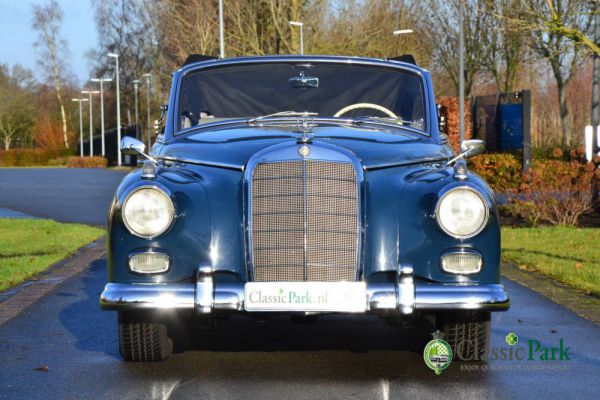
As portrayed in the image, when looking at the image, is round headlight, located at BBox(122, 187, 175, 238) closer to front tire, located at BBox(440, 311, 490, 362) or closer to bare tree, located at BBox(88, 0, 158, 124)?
front tire, located at BBox(440, 311, 490, 362)

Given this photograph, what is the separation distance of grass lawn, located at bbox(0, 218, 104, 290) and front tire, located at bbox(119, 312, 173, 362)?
159 inches

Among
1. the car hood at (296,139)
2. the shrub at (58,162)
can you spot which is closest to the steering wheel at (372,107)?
the car hood at (296,139)

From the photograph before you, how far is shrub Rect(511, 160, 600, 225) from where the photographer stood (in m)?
15.9

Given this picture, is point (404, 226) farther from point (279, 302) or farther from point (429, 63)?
point (429, 63)

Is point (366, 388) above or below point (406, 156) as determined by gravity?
below

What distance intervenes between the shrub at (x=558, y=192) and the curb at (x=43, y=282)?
627cm

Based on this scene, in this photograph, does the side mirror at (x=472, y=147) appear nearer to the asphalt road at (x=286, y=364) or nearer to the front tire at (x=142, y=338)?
the asphalt road at (x=286, y=364)

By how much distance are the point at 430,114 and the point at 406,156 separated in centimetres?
125

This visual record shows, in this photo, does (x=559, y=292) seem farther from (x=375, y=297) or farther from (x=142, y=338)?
(x=142, y=338)

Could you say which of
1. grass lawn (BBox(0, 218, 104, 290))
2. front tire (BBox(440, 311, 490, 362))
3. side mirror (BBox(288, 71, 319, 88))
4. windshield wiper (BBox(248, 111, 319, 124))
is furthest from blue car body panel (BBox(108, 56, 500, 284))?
grass lawn (BBox(0, 218, 104, 290))

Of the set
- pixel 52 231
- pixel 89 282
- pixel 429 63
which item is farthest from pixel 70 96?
pixel 89 282

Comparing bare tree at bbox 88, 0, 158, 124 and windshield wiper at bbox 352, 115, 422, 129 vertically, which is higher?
bare tree at bbox 88, 0, 158, 124

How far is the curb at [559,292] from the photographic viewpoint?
332 inches

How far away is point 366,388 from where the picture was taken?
225 inches
